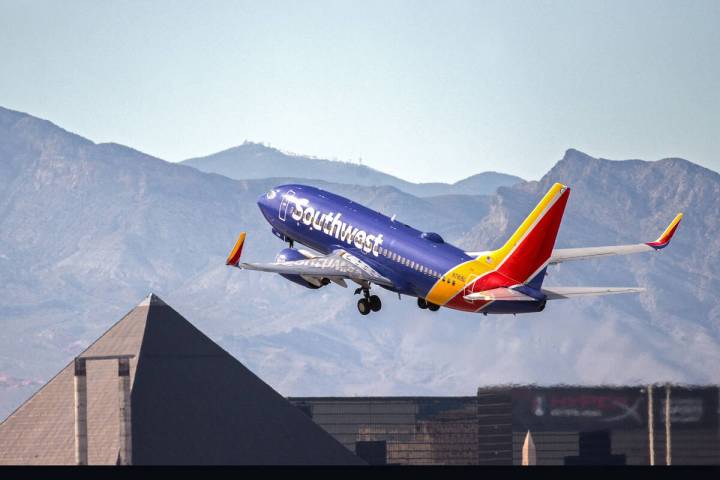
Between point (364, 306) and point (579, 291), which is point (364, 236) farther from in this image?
point (579, 291)

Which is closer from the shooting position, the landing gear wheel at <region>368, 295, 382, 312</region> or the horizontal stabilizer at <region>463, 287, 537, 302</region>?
the horizontal stabilizer at <region>463, 287, 537, 302</region>

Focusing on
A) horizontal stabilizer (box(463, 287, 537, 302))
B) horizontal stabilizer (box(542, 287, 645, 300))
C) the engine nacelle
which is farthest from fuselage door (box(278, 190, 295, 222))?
horizontal stabilizer (box(542, 287, 645, 300))

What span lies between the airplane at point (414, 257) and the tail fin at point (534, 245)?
0.09 m

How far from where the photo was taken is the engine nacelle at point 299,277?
141m

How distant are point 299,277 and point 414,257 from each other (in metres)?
12.0

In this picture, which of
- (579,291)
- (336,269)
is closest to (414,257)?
(336,269)

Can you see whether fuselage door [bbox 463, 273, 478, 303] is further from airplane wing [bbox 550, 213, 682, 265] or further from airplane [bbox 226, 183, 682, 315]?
airplane wing [bbox 550, 213, 682, 265]

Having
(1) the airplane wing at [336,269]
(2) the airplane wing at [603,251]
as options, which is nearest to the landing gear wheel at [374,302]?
(1) the airplane wing at [336,269]

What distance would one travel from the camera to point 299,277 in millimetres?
141750

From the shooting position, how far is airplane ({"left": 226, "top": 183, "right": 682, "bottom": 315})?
130250 millimetres

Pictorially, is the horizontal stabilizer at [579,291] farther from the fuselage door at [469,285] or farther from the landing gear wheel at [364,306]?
the landing gear wheel at [364,306]

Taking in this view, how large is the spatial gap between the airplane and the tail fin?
0.29 ft
